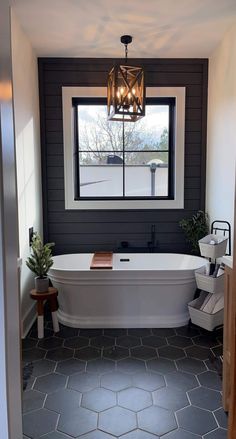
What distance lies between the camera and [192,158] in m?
4.11

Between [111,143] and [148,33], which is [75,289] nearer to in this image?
[111,143]

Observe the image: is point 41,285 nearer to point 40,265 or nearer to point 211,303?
point 40,265

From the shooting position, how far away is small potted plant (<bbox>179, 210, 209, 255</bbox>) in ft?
13.1

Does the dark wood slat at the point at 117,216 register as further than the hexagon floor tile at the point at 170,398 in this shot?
Yes

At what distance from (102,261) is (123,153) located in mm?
1358

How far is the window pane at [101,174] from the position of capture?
13.8 feet

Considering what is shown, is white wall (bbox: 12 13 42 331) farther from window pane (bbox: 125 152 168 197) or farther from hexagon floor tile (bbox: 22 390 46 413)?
window pane (bbox: 125 152 168 197)

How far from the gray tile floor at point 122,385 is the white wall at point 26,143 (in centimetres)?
67

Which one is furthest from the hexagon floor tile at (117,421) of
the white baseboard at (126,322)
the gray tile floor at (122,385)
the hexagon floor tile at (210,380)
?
the white baseboard at (126,322)

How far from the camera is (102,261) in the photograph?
11.7ft

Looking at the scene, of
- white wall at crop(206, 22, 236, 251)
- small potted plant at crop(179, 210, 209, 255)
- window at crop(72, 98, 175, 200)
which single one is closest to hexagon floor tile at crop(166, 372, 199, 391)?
white wall at crop(206, 22, 236, 251)

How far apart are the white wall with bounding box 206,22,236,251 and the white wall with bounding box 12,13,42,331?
1.88 m

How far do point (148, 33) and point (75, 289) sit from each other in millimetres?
2440

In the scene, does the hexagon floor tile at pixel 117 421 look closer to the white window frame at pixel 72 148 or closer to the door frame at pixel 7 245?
the door frame at pixel 7 245
